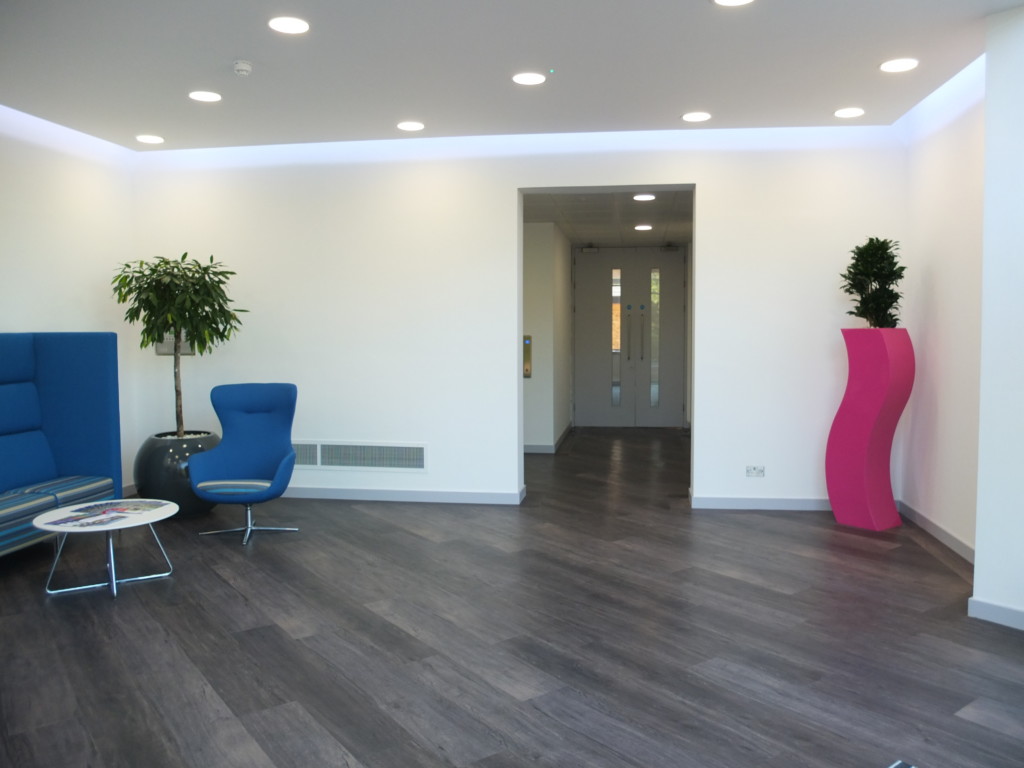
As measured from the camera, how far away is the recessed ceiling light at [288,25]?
3.74 m

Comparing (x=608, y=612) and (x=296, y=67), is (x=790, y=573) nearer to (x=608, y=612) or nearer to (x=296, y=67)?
(x=608, y=612)

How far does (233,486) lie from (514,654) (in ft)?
8.84

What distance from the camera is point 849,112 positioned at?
5.35 meters

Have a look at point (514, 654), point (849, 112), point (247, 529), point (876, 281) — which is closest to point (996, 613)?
point (514, 654)

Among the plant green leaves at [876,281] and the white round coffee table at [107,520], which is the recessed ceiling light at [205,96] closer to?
the white round coffee table at [107,520]

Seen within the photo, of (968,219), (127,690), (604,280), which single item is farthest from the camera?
(604,280)

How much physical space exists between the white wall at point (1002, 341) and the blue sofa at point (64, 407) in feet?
17.2

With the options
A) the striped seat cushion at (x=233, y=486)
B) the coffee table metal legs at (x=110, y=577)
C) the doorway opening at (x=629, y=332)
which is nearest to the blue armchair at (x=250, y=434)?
the striped seat cushion at (x=233, y=486)

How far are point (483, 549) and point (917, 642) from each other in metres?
2.52

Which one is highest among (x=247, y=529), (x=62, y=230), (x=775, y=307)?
(x=62, y=230)

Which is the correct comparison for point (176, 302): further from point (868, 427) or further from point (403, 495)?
point (868, 427)

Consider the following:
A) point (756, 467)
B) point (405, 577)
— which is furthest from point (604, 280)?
point (405, 577)

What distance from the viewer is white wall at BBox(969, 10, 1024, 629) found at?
3621mm

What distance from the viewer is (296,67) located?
439 centimetres
